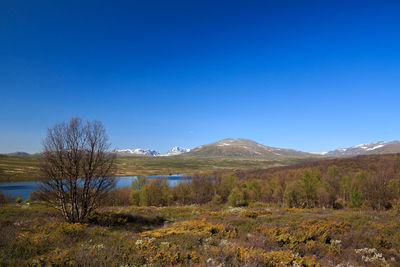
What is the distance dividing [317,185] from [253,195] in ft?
73.7

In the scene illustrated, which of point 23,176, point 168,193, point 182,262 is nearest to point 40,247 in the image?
point 182,262

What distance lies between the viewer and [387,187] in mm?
38531

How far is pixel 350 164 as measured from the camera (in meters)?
104

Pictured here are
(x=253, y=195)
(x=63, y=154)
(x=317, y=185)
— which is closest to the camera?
(x=63, y=154)

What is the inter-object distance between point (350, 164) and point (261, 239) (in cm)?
12231

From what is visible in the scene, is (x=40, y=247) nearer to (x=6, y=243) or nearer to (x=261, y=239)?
(x=6, y=243)

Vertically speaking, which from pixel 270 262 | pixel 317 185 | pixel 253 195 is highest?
pixel 270 262

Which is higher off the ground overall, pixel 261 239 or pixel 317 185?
pixel 261 239

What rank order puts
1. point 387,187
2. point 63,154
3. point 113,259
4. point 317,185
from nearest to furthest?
point 113,259 → point 63,154 → point 387,187 → point 317,185

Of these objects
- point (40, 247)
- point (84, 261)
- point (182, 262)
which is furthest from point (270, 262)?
point (40, 247)

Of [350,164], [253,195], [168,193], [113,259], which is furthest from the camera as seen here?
[350,164]

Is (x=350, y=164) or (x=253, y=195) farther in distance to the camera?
(x=350, y=164)

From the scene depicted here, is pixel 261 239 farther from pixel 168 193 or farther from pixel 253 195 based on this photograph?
pixel 253 195

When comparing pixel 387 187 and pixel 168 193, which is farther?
pixel 168 193
